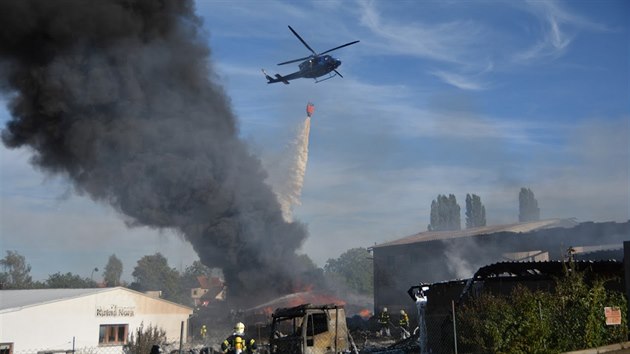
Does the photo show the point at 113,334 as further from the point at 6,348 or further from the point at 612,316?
the point at 612,316

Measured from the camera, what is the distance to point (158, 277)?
10625 cm

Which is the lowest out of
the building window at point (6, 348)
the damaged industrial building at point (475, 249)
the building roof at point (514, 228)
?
the building window at point (6, 348)

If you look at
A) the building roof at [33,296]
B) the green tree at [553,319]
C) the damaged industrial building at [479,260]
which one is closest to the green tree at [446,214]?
the damaged industrial building at [479,260]

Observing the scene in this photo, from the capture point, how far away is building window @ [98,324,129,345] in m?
29.3

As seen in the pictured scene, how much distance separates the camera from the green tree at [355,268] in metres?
113

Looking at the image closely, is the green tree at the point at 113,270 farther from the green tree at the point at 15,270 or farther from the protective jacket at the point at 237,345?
the protective jacket at the point at 237,345

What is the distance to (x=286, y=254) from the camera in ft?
135

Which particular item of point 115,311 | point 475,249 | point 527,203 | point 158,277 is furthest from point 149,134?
point 158,277

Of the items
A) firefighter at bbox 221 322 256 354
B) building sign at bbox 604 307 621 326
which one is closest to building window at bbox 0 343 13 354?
firefighter at bbox 221 322 256 354

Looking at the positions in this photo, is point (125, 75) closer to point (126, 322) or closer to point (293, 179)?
point (126, 322)

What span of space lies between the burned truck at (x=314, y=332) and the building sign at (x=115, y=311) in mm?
19289

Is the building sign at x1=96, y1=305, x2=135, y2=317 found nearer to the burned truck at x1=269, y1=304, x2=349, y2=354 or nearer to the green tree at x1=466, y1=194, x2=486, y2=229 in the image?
the burned truck at x1=269, y1=304, x2=349, y2=354

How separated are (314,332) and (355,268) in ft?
392

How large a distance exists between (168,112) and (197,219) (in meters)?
7.02
